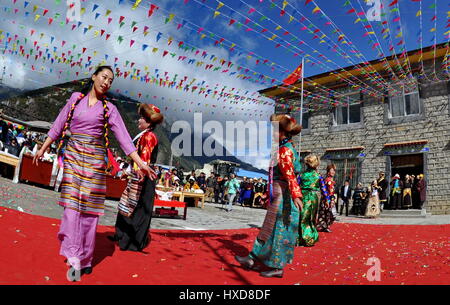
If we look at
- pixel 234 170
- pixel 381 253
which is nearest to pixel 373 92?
pixel 381 253

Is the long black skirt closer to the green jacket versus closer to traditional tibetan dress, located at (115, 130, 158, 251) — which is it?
traditional tibetan dress, located at (115, 130, 158, 251)

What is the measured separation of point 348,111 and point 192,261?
15.3m

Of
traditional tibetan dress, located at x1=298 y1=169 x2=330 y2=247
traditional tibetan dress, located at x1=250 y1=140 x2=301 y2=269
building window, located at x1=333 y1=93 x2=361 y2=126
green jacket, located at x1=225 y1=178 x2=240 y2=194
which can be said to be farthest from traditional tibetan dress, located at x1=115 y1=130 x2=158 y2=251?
building window, located at x1=333 y1=93 x2=361 y2=126

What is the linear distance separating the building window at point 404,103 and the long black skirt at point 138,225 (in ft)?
46.8

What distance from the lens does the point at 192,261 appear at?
384 cm

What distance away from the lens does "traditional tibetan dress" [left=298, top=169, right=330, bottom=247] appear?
18.9ft

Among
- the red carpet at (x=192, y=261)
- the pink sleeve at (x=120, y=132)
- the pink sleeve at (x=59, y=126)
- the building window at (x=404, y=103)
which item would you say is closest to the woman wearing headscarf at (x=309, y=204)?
the red carpet at (x=192, y=261)

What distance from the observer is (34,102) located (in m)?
75.2

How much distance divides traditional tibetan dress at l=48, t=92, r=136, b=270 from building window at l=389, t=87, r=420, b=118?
49.9ft

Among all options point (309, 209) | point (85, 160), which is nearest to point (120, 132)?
point (85, 160)

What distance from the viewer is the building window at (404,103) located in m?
14.6

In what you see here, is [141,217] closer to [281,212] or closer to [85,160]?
[85,160]

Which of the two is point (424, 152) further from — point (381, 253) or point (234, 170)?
point (234, 170)

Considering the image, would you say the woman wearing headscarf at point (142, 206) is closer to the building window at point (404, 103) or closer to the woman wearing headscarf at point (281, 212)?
the woman wearing headscarf at point (281, 212)
